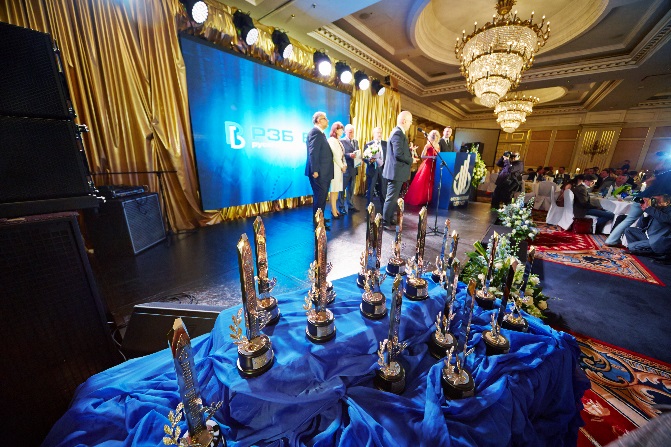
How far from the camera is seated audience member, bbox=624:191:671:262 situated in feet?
11.2

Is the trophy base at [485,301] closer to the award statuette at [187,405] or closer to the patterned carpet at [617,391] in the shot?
the patterned carpet at [617,391]

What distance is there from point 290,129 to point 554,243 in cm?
539

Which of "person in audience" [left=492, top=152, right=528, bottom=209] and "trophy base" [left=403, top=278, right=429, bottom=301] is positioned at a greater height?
"person in audience" [left=492, top=152, right=528, bottom=209]

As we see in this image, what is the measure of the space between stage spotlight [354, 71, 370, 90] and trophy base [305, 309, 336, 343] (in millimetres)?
6873

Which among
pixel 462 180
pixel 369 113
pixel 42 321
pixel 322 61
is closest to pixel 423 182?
pixel 462 180

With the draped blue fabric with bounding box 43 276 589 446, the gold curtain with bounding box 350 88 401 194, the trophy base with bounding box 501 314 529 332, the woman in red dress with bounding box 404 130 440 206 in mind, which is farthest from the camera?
the gold curtain with bounding box 350 88 401 194

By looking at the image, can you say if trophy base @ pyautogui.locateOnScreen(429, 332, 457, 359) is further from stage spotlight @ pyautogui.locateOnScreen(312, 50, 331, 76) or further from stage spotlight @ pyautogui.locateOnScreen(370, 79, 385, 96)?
stage spotlight @ pyautogui.locateOnScreen(370, 79, 385, 96)

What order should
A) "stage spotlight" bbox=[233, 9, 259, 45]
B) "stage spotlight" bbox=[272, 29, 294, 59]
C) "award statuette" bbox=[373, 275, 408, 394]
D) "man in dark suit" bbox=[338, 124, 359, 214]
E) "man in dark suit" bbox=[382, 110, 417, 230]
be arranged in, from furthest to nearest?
"man in dark suit" bbox=[338, 124, 359, 214] < "stage spotlight" bbox=[272, 29, 294, 59] < "stage spotlight" bbox=[233, 9, 259, 45] < "man in dark suit" bbox=[382, 110, 417, 230] < "award statuette" bbox=[373, 275, 408, 394]

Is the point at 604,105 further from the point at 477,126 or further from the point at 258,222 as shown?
the point at 258,222

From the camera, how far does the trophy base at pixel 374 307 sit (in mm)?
963

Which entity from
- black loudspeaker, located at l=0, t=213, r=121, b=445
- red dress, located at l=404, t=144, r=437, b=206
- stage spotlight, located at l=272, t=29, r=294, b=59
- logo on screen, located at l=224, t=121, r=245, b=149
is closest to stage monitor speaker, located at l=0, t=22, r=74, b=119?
black loudspeaker, located at l=0, t=213, r=121, b=445

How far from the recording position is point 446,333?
98 centimetres

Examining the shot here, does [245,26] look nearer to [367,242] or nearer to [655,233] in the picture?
[367,242]

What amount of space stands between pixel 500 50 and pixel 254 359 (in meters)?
5.72
